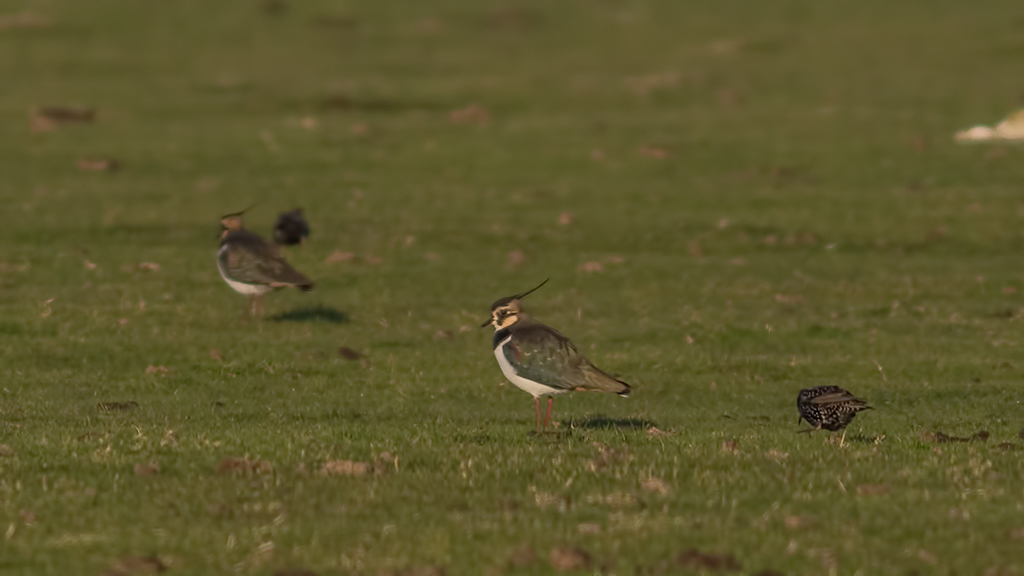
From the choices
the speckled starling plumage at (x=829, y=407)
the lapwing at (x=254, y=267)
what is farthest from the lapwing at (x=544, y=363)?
the lapwing at (x=254, y=267)

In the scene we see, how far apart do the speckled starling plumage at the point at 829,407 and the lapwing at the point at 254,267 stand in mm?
10553

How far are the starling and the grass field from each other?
59cm

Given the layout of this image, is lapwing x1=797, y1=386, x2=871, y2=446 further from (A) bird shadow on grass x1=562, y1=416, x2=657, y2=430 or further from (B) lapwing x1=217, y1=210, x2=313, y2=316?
(B) lapwing x1=217, y1=210, x2=313, y2=316

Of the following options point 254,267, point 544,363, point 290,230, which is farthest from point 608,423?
point 290,230

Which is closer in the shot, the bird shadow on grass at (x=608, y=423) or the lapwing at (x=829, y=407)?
the lapwing at (x=829, y=407)

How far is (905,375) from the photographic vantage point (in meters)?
23.4

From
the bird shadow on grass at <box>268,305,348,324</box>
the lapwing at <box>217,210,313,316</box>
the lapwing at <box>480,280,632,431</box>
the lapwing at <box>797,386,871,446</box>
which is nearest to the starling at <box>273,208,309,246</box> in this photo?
the bird shadow on grass at <box>268,305,348,324</box>

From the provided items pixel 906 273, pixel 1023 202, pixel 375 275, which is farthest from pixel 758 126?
pixel 375 275

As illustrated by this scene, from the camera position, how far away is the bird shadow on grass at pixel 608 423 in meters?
17.8

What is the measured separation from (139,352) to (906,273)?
15584mm

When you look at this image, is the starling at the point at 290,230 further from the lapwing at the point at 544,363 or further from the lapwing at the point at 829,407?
the lapwing at the point at 829,407

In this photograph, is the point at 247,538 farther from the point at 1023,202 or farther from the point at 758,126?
the point at 758,126

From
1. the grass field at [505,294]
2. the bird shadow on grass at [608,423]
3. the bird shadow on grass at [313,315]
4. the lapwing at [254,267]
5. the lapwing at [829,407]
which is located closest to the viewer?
the grass field at [505,294]

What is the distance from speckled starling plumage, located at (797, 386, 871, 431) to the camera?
16797 mm
